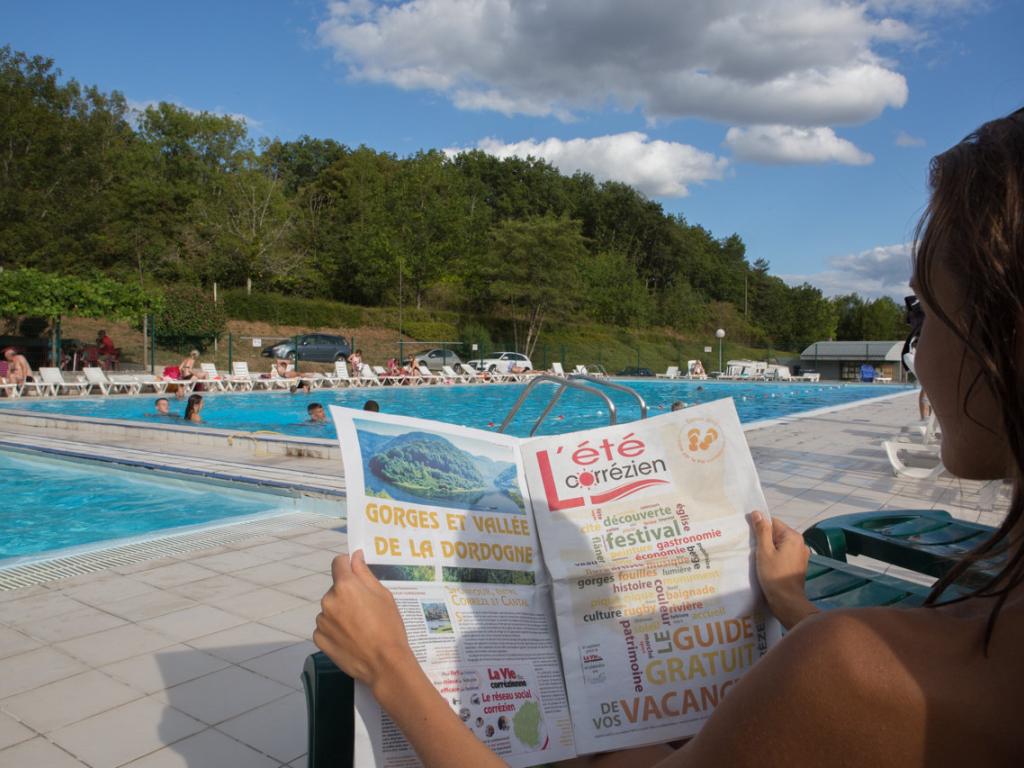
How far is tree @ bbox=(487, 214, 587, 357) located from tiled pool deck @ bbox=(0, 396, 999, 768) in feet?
107

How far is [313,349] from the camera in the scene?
92.0 ft

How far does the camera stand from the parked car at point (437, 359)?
2997cm

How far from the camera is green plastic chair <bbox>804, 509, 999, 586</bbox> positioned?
182cm

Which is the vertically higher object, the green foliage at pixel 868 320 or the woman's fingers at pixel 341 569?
the green foliage at pixel 868 320

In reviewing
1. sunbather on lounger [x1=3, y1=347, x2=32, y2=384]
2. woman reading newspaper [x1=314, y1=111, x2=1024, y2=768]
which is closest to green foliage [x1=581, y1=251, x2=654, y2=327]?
sunbather on lounger [x1=3, y1=347, x2=32, y2=384]

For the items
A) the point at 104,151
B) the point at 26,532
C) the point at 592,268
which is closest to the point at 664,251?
the point at 592,268

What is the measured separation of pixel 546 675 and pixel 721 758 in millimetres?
570

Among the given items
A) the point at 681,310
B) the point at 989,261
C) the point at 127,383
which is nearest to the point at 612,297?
the point at 681,310

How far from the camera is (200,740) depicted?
2.38 metres

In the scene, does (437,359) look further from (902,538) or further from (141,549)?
(902,538)

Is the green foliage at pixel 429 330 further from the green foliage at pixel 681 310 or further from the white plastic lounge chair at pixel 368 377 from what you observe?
the green foliage at pixel 681 310

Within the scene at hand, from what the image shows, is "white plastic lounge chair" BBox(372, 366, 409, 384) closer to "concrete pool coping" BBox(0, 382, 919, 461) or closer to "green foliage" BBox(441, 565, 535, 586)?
"concrete pool coping" BBox(0, 382, 919, 461)

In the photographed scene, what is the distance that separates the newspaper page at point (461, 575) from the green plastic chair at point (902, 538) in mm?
1096

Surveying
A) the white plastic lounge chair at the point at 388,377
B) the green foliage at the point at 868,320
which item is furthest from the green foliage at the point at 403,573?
the green foliage at the point at 868,320
